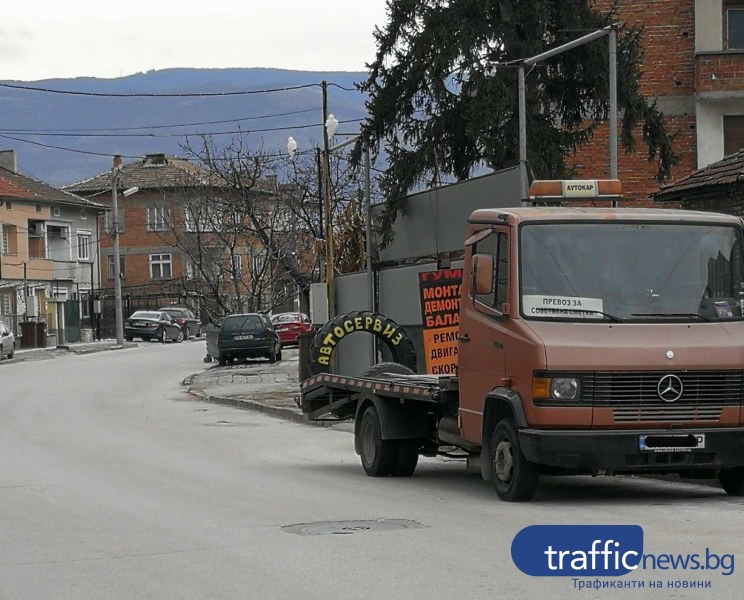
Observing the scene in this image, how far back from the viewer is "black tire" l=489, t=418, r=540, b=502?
39.7ft

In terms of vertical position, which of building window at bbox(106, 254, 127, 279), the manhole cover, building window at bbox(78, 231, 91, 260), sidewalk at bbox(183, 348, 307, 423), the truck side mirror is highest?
building window at bbox(78, 231, 91, 260)

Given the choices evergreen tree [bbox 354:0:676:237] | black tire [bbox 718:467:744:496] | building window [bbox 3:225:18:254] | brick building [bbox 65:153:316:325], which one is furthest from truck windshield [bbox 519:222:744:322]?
building window [bbox 3:225:18:254]

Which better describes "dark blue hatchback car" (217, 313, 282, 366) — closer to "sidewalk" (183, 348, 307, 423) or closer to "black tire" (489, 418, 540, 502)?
"sidewalk" (183, 348, 307, 423)

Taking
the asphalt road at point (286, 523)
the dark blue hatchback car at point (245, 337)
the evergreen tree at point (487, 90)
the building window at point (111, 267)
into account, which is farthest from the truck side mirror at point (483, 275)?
the building window at point (111, 267)

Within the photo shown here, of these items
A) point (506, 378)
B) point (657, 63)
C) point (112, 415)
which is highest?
point (657, 63)

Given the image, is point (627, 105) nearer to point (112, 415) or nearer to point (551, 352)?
point (112, 415)

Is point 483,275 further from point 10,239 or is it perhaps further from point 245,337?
point 10,239

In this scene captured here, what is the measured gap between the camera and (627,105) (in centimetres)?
3303

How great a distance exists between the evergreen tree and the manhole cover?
1964 centimetres

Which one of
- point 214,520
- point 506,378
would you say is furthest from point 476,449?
point 214,520

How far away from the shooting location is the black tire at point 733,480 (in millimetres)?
12750

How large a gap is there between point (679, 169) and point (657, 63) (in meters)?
2.90

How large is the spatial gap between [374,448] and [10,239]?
216 feet

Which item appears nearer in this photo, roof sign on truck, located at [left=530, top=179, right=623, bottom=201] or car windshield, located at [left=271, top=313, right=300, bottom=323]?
roof sign on truck, located at [left=530, top=179, right=623, bottom=201]
